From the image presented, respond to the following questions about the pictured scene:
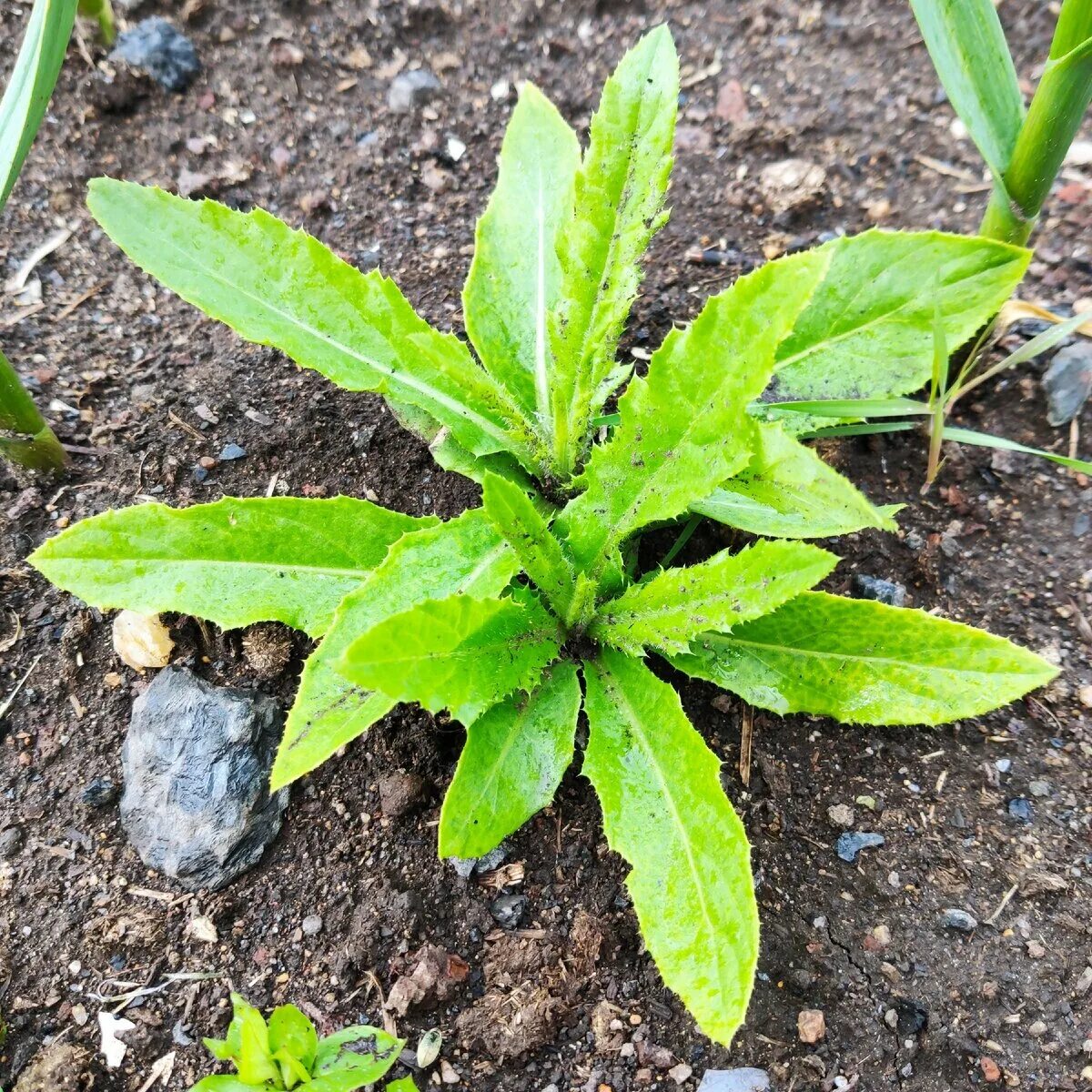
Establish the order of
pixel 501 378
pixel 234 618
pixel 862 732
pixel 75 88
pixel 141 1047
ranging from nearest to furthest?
pixel 141 1047
pixel 234 618
pixel 862 732
pixel 501 378
pixel 75 88

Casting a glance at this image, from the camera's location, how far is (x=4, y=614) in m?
1.79

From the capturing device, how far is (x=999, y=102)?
1.62 m

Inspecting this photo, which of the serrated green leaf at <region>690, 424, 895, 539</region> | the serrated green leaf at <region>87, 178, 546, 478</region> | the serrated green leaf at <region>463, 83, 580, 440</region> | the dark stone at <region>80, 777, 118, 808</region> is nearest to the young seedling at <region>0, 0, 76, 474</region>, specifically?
the serrated green leaf at <region>87, 178, 546, 478</region>

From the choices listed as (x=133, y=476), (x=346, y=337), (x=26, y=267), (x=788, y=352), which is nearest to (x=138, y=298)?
(x=26, y=267)

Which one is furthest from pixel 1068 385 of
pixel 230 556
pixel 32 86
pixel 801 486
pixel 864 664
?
pixel 32 86

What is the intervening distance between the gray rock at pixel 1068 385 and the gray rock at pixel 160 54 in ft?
7.48

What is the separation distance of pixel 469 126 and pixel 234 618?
1.55 m

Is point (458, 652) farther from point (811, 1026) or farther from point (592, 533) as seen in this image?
point (811, 1026)

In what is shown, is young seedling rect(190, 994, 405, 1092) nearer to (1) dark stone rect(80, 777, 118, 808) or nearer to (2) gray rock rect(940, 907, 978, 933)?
(1) dark stone rect(80, 777, 118, 808)

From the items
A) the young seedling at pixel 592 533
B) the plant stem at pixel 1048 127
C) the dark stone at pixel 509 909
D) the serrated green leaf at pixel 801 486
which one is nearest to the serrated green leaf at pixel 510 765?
the young seedling at pixel 592 533

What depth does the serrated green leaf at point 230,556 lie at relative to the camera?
1.53 meters

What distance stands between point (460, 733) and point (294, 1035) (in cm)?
57

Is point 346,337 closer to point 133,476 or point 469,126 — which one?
point 133,476

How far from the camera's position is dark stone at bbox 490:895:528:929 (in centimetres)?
157
